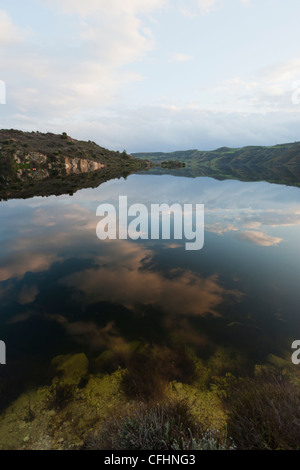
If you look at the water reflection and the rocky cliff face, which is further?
the rocky cliff face

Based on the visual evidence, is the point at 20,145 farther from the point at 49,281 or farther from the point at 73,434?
the point at 73,434

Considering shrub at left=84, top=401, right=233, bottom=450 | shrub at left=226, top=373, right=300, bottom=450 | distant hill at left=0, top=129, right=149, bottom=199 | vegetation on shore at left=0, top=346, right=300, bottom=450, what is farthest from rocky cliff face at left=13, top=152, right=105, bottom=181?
shrub at left=226, top=373, right=300, bottom=450

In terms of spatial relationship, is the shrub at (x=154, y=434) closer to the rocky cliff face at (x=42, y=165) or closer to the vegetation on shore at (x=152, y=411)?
the vegetation on shore at (x=152, y=411)

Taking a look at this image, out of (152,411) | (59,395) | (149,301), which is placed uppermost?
(149,301)

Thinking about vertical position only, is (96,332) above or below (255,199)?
below

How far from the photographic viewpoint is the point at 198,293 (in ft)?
34.3

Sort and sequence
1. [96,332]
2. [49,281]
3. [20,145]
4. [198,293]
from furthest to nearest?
[20,145]
[49,281]
[198,293]
[96,332]

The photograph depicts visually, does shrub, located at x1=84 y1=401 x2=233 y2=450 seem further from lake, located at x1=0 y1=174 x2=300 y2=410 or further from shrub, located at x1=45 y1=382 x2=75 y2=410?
lake, located at x1=0 y1=174 x2=300 y2=410

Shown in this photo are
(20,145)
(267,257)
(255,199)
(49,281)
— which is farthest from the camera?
(20,145)

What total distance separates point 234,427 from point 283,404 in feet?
4.31

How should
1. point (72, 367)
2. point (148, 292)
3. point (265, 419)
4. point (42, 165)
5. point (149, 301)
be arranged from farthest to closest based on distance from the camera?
point (42, 165)
point (148, 292)
point (149, 301)
point (72, 367)
point (265, 419)

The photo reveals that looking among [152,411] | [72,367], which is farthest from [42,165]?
[152,411]

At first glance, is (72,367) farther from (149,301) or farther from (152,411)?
(149,301)

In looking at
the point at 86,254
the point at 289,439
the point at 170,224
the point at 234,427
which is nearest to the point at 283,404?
the point at 289,439
